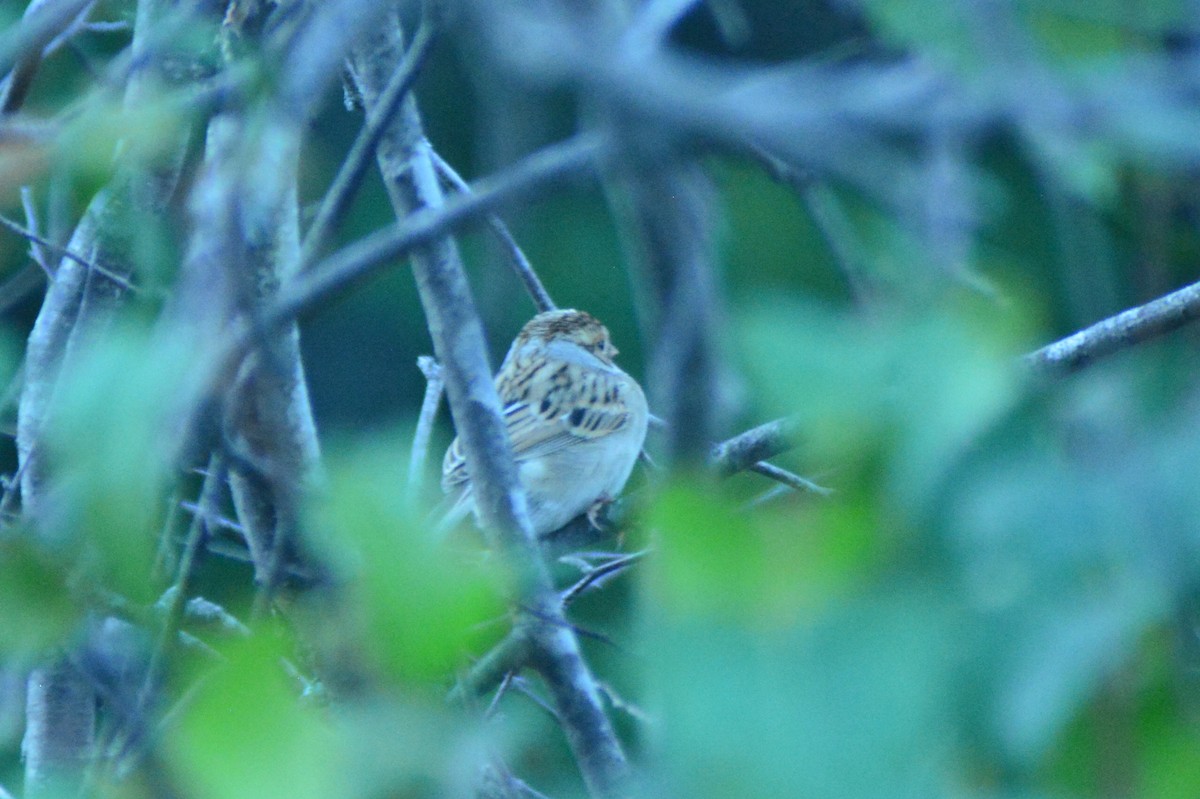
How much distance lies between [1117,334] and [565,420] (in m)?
2.43

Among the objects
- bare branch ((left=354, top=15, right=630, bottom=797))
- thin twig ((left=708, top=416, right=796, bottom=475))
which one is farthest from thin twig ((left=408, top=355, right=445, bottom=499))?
thin twig ((left=708, top=416, right=796, bottom=475))

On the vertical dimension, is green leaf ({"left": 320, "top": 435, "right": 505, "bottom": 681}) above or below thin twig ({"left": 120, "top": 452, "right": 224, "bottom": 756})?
above

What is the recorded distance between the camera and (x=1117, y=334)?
8.58ft

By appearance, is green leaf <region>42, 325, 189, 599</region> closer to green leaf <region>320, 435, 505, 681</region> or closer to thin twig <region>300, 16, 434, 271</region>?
green leaf <region>320, 435, 505, 681</region>

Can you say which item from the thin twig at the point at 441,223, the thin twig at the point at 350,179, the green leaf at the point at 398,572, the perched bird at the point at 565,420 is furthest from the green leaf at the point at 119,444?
the perched bird at the point at 565,420

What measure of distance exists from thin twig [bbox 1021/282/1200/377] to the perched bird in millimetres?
1861

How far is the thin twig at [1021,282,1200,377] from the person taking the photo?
8.37ft

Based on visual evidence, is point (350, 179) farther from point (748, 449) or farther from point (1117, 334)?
point (1117, 334)

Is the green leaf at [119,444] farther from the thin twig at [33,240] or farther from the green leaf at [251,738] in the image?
the thin twig at [33,240]

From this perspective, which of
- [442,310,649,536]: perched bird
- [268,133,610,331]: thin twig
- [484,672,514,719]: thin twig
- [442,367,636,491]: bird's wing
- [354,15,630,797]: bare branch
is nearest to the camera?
[268,133,610,331]: thin twig

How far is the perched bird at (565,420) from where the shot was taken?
4461mm

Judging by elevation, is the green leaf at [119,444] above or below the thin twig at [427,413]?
above

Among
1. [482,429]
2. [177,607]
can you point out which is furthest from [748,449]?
[177,607]

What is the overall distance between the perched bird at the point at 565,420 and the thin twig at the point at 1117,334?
6.11ft
